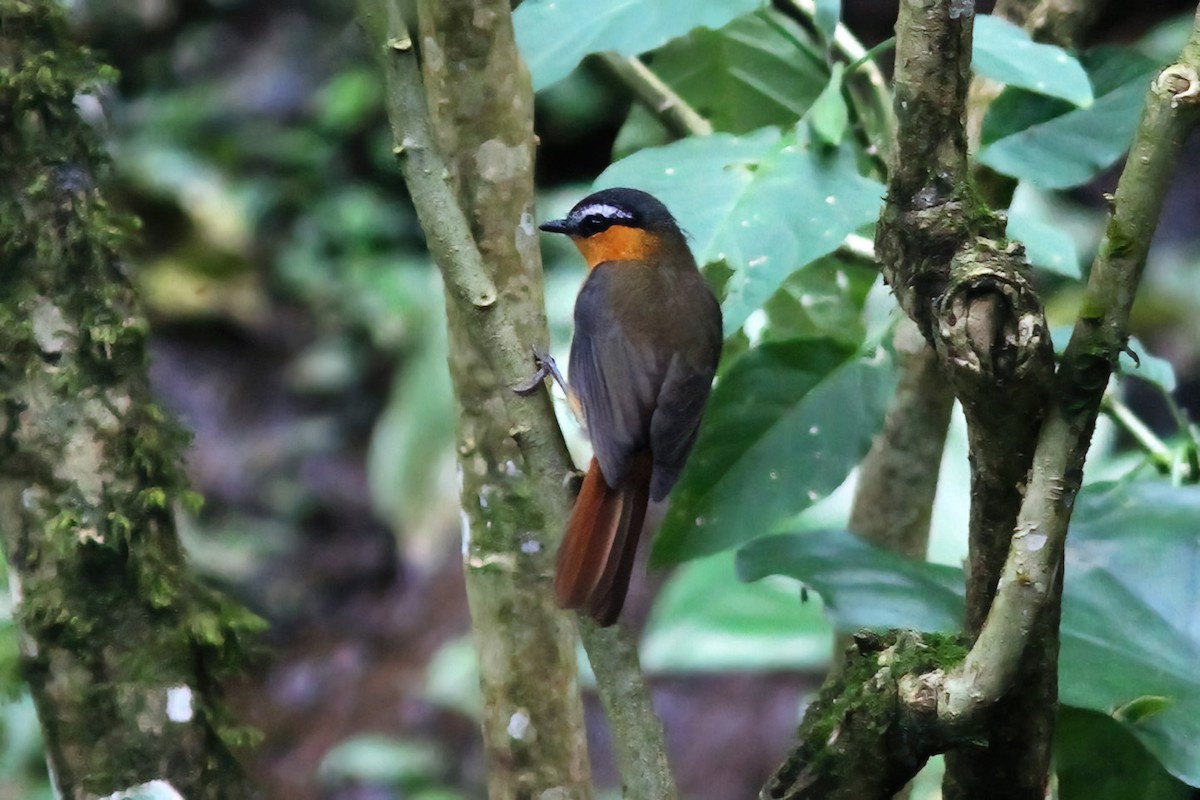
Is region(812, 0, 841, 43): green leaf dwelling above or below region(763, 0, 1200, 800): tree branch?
above

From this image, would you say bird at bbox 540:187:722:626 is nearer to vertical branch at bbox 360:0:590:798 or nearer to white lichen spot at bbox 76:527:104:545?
vertical branch at bbox 360:0:590:798

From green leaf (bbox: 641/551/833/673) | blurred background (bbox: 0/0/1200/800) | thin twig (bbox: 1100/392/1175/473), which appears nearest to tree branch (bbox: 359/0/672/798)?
thin twig (bbox: 1100/392/1175/473)

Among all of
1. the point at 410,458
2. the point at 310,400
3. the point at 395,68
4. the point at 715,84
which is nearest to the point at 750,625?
the point at 715,84

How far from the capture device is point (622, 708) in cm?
111

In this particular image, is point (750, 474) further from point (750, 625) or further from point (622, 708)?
point (750, 625)

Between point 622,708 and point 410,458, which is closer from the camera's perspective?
point 622,708

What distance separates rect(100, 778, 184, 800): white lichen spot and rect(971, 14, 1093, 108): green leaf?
108cm

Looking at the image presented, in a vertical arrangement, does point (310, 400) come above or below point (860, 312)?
below

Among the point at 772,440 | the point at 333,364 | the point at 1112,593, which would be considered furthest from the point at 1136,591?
the point at 333,364

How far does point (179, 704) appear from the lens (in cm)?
133

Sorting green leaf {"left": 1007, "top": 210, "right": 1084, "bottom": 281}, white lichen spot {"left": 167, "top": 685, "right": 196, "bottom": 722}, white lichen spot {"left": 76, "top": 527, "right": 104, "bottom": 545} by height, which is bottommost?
white lichen spot {"left": 167, "top": 685, "right": 196, "bottom": 722}

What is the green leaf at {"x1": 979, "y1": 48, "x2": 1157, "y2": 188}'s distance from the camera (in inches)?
56.0

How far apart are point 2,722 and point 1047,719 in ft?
8.43

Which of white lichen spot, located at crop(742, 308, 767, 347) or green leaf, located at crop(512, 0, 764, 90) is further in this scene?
white lichen spot, located at crop(742, 308, 767, 347)
